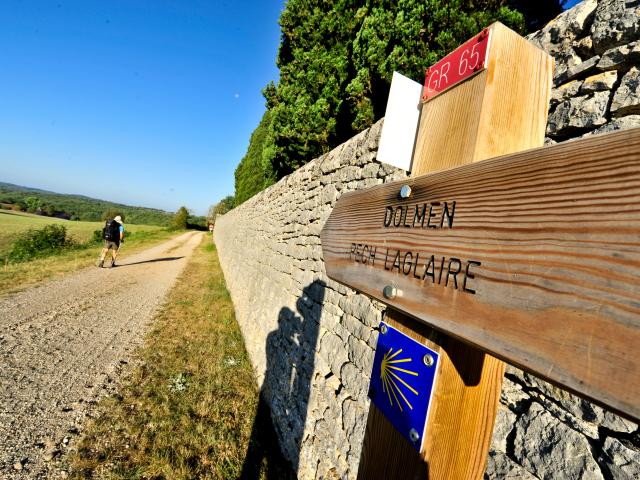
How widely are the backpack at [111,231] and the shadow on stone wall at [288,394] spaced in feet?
29.8

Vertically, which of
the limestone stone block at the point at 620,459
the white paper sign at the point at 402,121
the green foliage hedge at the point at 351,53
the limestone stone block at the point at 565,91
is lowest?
the limestone stone block at the point at 620,459

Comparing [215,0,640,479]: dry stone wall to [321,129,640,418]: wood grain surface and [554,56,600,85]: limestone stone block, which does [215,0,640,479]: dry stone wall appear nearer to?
[554,56,600,85]: limestone stone block

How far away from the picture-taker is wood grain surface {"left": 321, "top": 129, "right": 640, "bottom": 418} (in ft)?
1.28

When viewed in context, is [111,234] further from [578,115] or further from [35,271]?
[578,115]

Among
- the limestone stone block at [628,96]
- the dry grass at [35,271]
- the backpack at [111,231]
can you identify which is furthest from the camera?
the backpack at [111,231]

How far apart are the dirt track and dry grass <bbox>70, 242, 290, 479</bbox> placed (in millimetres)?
275

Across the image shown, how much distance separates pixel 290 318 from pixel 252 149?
13.2 m

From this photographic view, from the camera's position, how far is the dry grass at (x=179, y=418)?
293cm

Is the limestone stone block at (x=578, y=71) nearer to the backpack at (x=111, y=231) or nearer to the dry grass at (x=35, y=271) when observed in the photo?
the dry grass at (x=35, y=271)

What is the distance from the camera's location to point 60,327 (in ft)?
17.7

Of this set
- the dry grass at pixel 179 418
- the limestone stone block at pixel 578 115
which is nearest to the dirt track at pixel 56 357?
the dry grass at pixel 179 418

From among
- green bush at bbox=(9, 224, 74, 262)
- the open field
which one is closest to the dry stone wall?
green bush at bbox=(9, 224, 74, 262)

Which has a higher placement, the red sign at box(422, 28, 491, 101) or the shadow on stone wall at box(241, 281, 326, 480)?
the red sign at box(422, 28, 491, 101)

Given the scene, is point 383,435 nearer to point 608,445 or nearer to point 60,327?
point 608,445
